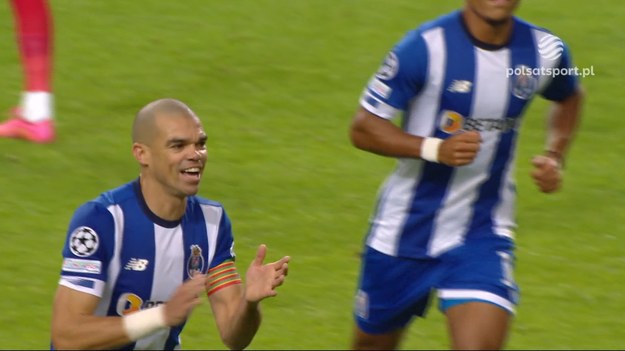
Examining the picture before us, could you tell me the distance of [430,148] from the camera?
275 inches

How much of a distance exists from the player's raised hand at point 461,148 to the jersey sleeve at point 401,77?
333mm

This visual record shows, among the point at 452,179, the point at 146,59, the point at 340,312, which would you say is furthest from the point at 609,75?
the point at 452,179

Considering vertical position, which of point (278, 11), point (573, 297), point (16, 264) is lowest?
point (573, 297)

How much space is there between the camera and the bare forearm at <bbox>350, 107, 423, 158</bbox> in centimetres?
704

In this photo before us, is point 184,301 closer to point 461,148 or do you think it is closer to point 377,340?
point 461,148

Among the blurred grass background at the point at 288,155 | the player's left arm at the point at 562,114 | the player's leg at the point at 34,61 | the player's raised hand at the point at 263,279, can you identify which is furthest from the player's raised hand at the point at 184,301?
the player's leg at the point at 34,61

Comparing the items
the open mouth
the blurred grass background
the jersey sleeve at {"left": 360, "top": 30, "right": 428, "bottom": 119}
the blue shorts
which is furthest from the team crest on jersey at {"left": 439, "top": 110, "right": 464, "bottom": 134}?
the blurred grass background

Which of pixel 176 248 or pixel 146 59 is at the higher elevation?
pixel 146 59

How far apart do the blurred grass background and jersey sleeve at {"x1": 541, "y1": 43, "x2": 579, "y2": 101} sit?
1.90m

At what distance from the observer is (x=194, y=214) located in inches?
271

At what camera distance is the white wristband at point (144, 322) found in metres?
6.38

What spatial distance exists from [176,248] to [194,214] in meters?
0.18

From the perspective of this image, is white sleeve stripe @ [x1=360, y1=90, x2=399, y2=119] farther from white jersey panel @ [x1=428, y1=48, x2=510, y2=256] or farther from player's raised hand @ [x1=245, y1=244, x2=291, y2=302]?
player's raised hand @ [x1=245, y1=244, x2=291, y2=302]

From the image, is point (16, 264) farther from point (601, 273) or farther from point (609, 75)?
point (609, 75)
